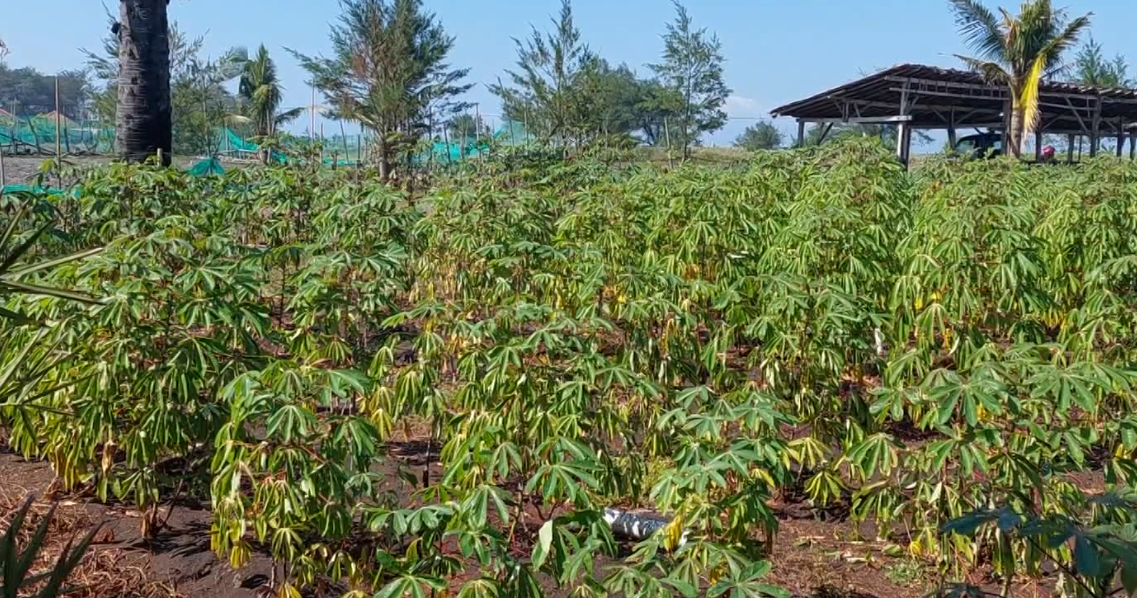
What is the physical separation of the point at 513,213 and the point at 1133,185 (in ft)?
12.8

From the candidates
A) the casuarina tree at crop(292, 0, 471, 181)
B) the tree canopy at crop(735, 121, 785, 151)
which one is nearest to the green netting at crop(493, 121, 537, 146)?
the casuarina tree at crop(292, 0, 471, 181)

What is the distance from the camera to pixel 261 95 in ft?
79.2

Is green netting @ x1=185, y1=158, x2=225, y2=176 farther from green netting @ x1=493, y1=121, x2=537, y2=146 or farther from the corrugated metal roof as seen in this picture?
the corrugated metal roof

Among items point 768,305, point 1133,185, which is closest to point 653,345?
point 768,305

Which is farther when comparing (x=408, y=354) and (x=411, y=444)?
(x=408, y=354)

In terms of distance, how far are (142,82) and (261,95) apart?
1738 cm

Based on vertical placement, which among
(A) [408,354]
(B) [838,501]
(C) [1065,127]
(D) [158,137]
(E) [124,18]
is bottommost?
(B) [838,501]

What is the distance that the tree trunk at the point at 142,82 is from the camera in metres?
7.53

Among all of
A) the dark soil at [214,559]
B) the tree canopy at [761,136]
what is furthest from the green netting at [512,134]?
the tree canopy at [761,136]

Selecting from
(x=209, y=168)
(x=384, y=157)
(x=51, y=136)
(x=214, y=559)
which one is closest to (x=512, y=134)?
(x=384, y=157)

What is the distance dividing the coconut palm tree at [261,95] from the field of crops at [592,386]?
63.3 ft

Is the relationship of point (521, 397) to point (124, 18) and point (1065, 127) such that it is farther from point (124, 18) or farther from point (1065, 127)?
point (1065, 127)

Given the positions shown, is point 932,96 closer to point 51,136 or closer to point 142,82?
point 142,82

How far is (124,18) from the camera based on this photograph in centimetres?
750
